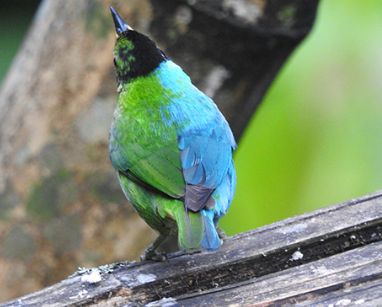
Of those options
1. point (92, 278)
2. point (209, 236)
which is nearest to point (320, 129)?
point (209, 236)

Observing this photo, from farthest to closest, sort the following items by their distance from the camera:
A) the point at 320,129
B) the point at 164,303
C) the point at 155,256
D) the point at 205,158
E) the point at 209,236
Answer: the point at 320,129 < the point at 205,158 < the point at 155,256 < the point at 209,236 < the point at 164,303

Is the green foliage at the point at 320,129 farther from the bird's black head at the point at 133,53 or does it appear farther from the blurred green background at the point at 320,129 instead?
the bird's black head at the point at 133,53

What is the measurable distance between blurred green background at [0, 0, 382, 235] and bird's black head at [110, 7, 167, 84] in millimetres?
1208

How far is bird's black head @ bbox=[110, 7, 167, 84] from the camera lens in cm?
282

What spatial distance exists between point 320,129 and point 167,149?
1.75 m

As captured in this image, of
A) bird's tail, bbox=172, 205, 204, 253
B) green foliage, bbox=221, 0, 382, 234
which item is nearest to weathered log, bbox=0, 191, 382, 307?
bird's tail, bbox=172, 205, 204, 253

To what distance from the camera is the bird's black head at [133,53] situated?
2.82 meters

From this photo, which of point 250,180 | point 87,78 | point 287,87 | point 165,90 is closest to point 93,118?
point 87,78

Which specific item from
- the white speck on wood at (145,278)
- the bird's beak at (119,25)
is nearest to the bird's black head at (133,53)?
the bird's beak at (119,25)

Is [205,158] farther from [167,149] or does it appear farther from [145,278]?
[145,278]

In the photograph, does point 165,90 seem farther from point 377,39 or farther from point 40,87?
point 377,39

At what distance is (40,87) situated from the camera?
334 centimetres

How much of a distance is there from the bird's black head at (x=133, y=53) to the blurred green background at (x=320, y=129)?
3.96 ft

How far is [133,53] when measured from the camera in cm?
283
